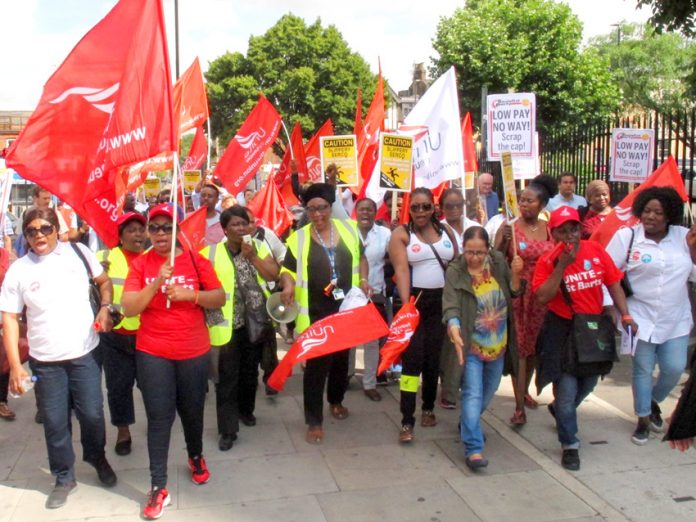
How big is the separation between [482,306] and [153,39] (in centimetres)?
267

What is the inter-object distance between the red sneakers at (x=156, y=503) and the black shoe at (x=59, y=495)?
54cm

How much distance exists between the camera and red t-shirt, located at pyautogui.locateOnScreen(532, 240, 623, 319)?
5.07m

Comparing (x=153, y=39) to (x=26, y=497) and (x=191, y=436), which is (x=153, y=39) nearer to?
(x=191, y=436)

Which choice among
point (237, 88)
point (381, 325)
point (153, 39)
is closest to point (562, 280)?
point (381, 325)

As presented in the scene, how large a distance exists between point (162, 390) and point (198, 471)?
72 centimetres

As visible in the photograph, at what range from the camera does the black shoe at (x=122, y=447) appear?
553 cm

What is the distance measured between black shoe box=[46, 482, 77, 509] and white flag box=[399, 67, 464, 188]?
14.0 feet

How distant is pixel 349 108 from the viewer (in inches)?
1854

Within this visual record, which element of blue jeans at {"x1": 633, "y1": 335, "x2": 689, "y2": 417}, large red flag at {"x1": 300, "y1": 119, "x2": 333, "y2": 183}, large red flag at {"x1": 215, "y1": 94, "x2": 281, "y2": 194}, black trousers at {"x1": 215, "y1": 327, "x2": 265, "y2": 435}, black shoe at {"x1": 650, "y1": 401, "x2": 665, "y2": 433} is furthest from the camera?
large red flag at {"x1": 300, "y1": 119, "x2": 333, "y2": 183}

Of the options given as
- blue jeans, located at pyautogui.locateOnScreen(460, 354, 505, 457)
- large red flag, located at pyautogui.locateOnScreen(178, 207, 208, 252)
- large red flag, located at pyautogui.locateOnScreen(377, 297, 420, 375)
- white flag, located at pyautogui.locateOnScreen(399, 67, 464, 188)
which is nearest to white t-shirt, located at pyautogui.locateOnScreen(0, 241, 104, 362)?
large red flag, located at pyautogui.locateOnScreen(178, 207, 208, 252)

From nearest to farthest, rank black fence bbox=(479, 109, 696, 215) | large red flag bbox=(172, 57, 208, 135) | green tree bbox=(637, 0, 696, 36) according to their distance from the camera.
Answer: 1. green tree bbox=(637, 0, 696, 36)
2. large red flag bbox=(172, 57, 208, 135)
3. black fence bbox=(479, 109, 696, 215)

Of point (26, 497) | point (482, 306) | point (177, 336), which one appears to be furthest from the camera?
point (482, 306)

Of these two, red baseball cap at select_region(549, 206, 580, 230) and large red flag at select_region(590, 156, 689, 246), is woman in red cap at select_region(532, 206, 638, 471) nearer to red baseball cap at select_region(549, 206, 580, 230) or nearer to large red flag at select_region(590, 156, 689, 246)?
red baseball cap at select_region(549, 206, 580, 230)

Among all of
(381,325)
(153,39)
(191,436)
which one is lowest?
(191,436)
